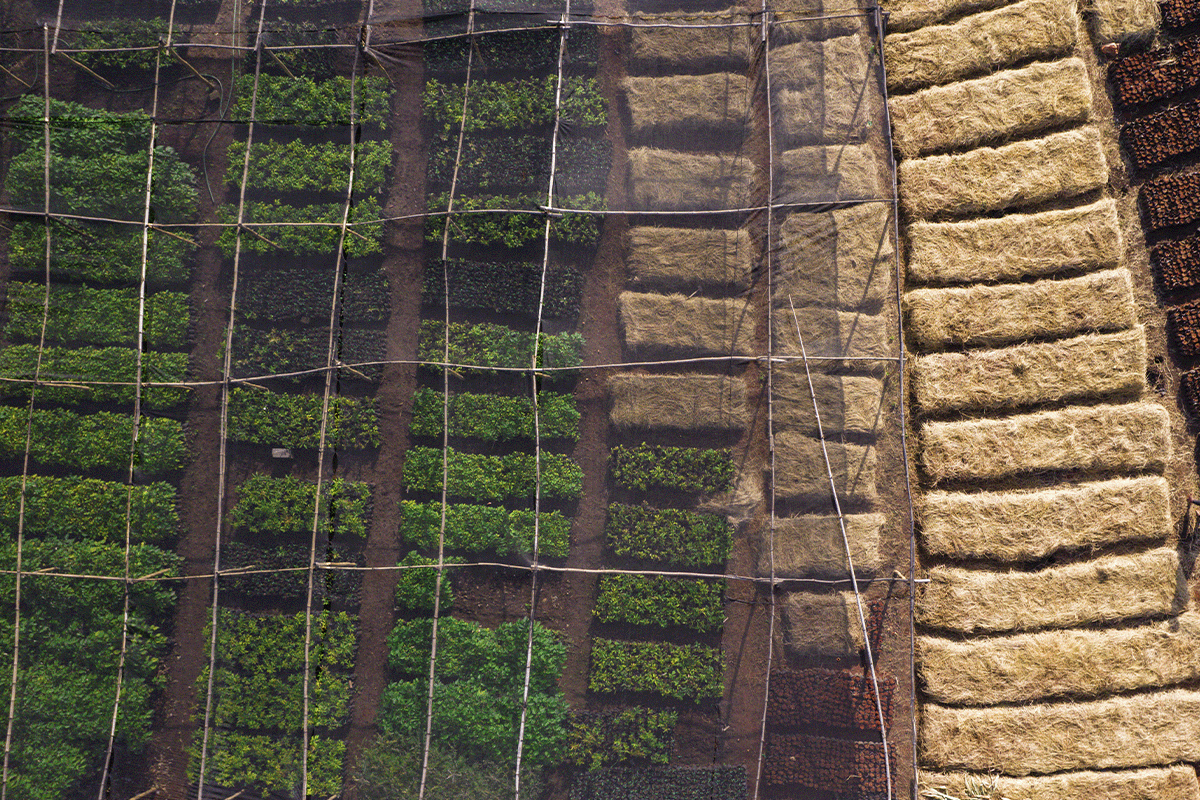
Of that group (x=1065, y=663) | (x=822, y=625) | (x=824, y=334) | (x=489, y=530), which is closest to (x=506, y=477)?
(x=489, y=530)

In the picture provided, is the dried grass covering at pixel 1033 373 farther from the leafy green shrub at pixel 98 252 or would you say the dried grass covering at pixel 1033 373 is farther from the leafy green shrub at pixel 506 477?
the leafy green shrub at pixel 98 252

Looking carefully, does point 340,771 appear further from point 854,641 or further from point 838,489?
point 838,489

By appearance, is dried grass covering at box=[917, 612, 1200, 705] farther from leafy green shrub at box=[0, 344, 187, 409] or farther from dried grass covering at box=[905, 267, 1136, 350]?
leafy green shrub at box=[0, 344, 187, 409]

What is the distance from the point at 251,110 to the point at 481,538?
985 centimetres

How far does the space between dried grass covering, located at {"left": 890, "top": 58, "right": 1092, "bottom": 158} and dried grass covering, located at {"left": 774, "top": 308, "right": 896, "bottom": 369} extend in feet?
12.9

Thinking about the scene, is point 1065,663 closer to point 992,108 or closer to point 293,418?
point 992,108

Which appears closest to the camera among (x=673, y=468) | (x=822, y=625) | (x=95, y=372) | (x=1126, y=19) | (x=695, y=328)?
(x=822, y=625)

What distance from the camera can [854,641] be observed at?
40.7ft

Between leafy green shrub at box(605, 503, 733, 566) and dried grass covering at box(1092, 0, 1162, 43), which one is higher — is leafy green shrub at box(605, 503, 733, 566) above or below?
below

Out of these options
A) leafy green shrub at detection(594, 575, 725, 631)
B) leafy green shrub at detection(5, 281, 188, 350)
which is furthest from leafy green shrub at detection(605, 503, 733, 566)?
leafy green shrub at detection(5, 281, 188, 350)

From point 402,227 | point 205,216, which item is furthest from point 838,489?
point 205,216

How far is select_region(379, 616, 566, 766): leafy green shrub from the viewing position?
1249cm

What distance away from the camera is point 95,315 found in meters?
12.9

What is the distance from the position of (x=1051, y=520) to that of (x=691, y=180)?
9894 millimetres
